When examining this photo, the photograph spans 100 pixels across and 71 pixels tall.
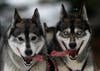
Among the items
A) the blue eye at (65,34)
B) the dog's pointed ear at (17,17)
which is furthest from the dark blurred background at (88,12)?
the blue eye at (65,34)

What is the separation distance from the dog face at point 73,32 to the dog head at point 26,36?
12 centimetres

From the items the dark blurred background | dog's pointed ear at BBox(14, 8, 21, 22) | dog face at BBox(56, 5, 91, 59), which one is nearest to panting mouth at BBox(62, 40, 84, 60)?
dog face at BBox(56, 5, 91, 59)

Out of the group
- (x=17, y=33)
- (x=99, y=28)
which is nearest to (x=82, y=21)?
(x=99, y=28)

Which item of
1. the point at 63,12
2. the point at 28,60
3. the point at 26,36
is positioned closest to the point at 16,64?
the point at 28,60

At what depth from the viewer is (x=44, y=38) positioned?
186 centimetres

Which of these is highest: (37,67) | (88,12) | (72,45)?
(88,12)

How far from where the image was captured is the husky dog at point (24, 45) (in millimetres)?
1813

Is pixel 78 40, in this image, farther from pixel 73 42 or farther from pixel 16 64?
pixel 16 64

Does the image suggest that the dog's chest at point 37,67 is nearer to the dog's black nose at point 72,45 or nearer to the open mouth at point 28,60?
the open mouth at point 28,60

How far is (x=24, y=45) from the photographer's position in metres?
1.80

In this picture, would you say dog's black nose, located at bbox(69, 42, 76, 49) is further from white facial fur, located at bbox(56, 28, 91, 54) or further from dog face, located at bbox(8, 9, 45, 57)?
dog face, located at bbox(8, 9, 45, 57)

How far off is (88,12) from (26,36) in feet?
1.26

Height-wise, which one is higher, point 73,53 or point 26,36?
point 26,36

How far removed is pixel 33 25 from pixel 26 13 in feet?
0.28
